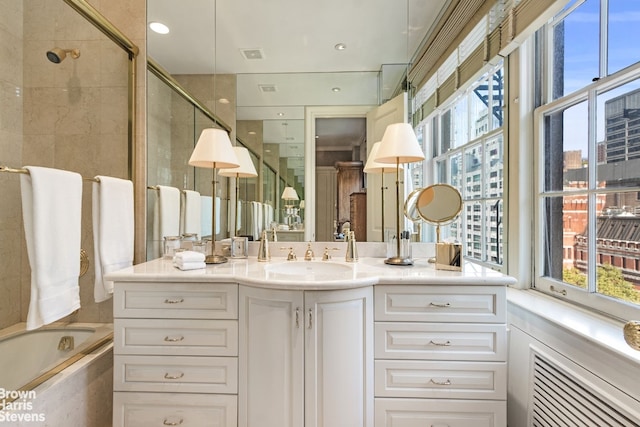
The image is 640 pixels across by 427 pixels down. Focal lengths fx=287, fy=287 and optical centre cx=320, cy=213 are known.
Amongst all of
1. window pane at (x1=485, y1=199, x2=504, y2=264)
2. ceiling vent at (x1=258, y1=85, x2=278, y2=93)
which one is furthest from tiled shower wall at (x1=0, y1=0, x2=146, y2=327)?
window pane at (x1=485, y1=199, x2=504, y2=264)

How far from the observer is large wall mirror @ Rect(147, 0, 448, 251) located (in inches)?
68.1

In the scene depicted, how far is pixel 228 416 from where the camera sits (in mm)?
1264

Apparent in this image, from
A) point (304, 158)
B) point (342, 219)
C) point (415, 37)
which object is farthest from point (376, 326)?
point (415, 37)

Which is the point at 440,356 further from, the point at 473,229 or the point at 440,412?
the point at 473,229

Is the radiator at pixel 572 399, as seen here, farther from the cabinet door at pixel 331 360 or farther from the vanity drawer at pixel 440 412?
the cabinet door at pixel 331 360

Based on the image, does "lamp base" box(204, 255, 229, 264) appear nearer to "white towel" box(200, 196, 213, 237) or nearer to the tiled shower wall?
"white towel" box(200, 196, 213, 237)

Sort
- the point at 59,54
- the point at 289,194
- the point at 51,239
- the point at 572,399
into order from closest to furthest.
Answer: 1. the point at 572,399
2. the point at 51,239
3. the point at 289,194
4. the point at 59,54

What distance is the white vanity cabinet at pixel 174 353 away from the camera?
128 cm

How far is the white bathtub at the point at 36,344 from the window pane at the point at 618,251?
2370mm

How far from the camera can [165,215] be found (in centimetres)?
182

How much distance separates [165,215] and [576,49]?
2286mm

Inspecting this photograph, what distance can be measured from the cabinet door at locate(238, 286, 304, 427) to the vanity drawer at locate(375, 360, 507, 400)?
362 millimetres

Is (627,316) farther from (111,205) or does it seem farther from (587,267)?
(111,205)

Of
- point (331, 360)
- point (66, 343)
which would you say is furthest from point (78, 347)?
point (331, 360)
